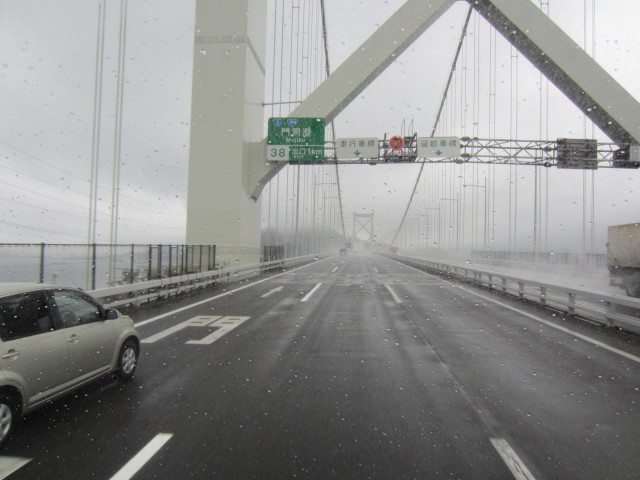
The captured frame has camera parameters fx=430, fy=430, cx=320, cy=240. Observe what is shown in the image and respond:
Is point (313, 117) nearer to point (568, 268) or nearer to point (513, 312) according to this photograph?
point (513, 312)

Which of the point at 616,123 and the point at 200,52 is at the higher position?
the point at 200,52

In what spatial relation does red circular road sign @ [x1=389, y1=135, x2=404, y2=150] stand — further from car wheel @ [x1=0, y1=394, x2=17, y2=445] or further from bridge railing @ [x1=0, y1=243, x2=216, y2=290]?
car wheel @ [x1=0, y1=394, x2=17, y2=445]

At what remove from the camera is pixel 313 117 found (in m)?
25.3

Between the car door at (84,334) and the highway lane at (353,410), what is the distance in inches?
14.5

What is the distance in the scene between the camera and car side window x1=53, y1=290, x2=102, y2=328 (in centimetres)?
469

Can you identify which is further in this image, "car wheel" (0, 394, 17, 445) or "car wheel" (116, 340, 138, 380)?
"car wheel" (116, 340, 138, 380)

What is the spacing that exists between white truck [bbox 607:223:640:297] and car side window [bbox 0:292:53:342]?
1816 cm

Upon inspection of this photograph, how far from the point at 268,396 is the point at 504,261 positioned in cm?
4396

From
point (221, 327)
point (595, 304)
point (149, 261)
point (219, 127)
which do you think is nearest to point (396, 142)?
point (219, 127)

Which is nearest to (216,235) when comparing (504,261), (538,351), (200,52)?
(200,52)

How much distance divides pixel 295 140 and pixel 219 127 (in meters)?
4.47

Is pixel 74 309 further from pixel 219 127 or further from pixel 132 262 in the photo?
pixel 219 127

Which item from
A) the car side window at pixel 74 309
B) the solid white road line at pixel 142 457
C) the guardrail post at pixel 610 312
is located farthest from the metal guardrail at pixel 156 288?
the guardrail post at pixel 610 312

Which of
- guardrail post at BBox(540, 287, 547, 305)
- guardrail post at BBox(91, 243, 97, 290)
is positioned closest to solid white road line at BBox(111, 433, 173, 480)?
guardrail post at BBox(91, 243, 97, 290)
